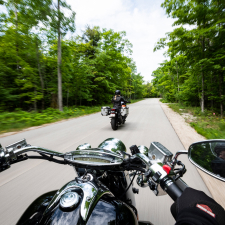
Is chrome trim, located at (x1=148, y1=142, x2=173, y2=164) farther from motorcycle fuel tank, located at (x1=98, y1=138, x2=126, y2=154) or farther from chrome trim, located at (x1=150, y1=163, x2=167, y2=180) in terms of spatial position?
motorcycle fuel tank, located at (x1=98, y1=138, x2=126, y2=154)

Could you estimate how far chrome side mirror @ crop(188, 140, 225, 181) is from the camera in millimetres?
743

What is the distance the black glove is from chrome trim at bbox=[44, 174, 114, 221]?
364mm

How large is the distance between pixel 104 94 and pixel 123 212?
856 inches

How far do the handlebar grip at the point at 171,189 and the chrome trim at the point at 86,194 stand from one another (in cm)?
31

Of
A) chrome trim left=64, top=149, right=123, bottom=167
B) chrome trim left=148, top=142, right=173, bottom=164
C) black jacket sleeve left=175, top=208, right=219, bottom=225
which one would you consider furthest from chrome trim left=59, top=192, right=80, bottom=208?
chrome trim left=148, top=142, right=173, bottom=164

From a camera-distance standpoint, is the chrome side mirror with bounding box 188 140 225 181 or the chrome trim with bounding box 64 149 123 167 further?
the chrome trim with bounding box 64 149 123 167

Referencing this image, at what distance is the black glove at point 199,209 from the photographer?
18.3 inches

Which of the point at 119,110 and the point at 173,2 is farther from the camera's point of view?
the point at 173,2

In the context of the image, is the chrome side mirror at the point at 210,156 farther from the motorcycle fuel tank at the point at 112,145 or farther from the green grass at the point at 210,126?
the green grass at the point at 210,126

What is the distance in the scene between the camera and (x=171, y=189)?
70cm

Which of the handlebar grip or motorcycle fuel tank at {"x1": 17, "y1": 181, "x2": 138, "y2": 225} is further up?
the handlebar grip

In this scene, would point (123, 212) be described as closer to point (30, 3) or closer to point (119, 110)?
point (119, 110)

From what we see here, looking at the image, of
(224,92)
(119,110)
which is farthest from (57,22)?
(224,92)

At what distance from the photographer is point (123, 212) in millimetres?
787
